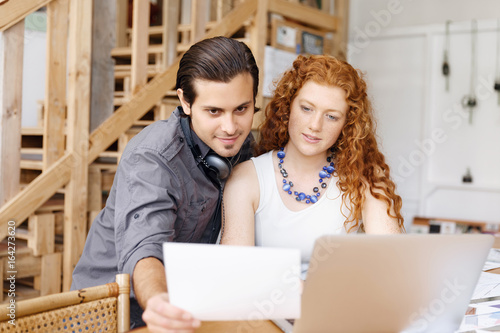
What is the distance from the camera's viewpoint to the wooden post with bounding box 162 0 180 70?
3119mm

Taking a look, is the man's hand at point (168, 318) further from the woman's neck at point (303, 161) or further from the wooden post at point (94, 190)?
the wooden post at point (94, 190)

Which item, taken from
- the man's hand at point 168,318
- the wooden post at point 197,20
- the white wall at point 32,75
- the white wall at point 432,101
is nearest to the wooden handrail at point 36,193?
the wooden post at point 197,20

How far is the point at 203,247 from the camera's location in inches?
30.2

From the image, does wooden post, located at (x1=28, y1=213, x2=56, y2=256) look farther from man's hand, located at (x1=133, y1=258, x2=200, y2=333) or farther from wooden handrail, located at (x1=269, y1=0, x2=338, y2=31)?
wooden handrail, located at (x1=269, y1=0, x2=338, y2=31)

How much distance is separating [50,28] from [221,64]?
1.45 metres

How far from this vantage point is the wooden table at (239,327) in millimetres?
1026

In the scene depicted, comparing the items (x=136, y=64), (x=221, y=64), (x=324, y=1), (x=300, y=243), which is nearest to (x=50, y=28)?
(x=136, y=64)

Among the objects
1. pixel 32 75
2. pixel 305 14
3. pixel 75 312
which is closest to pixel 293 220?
pixel 75 312

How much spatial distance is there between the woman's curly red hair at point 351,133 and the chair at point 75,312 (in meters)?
0.80

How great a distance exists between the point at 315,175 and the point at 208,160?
0.41 metres

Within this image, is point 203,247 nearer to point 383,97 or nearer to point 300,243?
point 300,243

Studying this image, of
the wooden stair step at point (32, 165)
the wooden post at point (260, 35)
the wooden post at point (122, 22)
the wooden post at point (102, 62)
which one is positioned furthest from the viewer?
the wooden post at point (122, 22)

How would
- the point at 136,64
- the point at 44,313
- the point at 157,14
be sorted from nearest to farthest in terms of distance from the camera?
the point at 44,313, the point at 136,64, the point at 157,14

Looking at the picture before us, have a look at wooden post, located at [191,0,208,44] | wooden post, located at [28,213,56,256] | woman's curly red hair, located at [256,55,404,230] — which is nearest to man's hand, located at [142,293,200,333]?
woman's curly red hair, located at [256,55,404,230]
